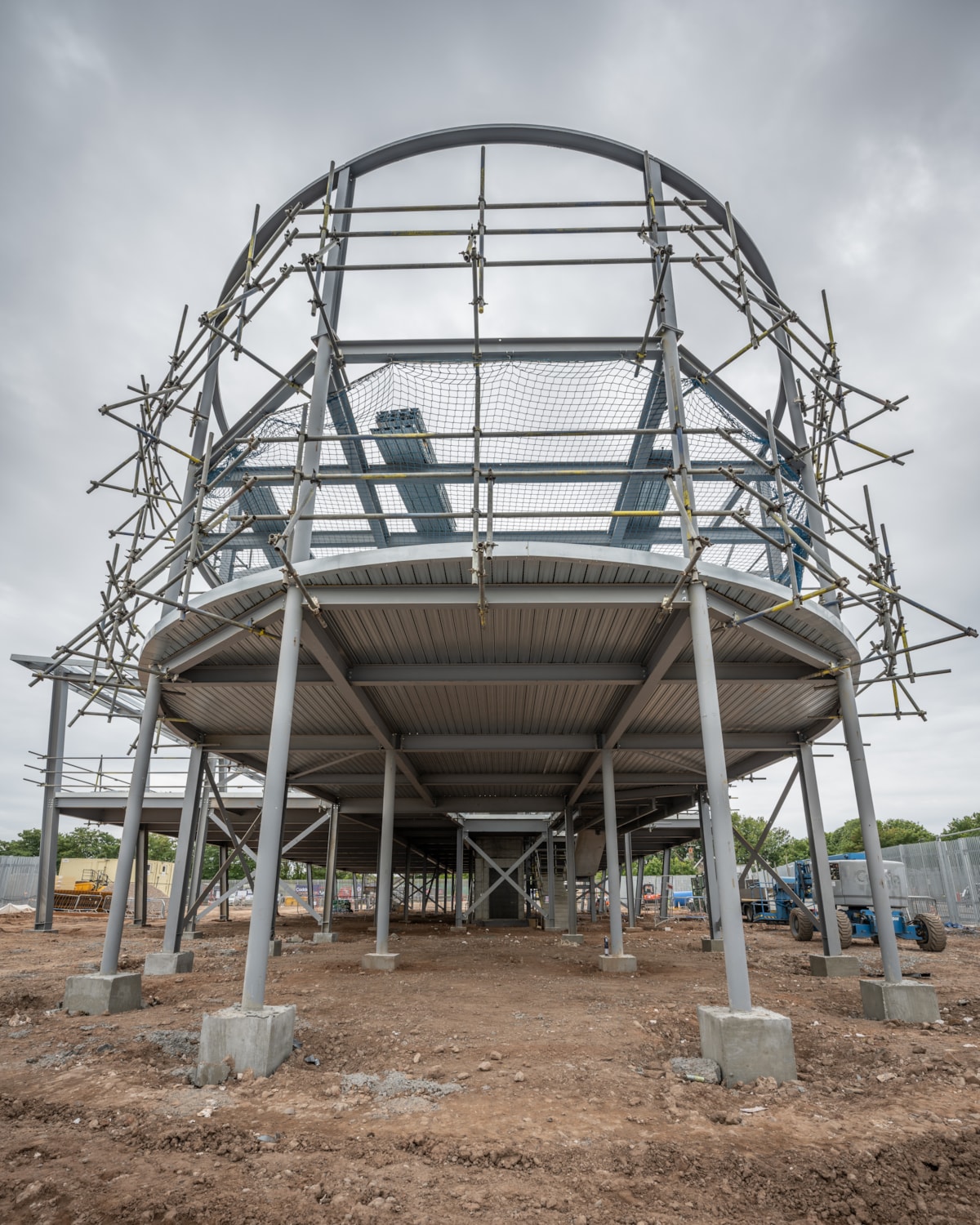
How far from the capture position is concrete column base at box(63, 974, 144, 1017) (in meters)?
8.37

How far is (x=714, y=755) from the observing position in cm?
695

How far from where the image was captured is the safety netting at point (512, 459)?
955cm

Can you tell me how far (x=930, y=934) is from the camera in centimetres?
1716

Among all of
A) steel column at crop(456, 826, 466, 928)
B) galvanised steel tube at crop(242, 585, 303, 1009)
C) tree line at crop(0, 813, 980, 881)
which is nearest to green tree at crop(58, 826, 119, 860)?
tree line at crop(0, 813, 980, 881)

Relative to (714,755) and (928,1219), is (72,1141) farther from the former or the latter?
(714,755)

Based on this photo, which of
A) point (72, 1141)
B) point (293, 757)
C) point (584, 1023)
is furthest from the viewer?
point (293, 757)

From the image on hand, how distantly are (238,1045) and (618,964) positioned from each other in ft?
28.4

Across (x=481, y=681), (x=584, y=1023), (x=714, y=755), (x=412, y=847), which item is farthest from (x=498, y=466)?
(x=412, y=847)

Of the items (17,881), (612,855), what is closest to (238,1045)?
(612,855)

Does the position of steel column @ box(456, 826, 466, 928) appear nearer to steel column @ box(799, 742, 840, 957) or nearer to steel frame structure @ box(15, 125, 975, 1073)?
steel frame structure @ box(15, 125, 975, 1073)

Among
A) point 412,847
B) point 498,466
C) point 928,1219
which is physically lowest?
point 928,1219

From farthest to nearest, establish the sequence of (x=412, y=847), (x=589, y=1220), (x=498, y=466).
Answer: (x=412, y=847) < (x=498, y=466) < (x=589, y=1220)

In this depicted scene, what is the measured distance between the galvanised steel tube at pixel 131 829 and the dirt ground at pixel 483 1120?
2.81 ft

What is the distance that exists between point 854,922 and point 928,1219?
61.5ft
